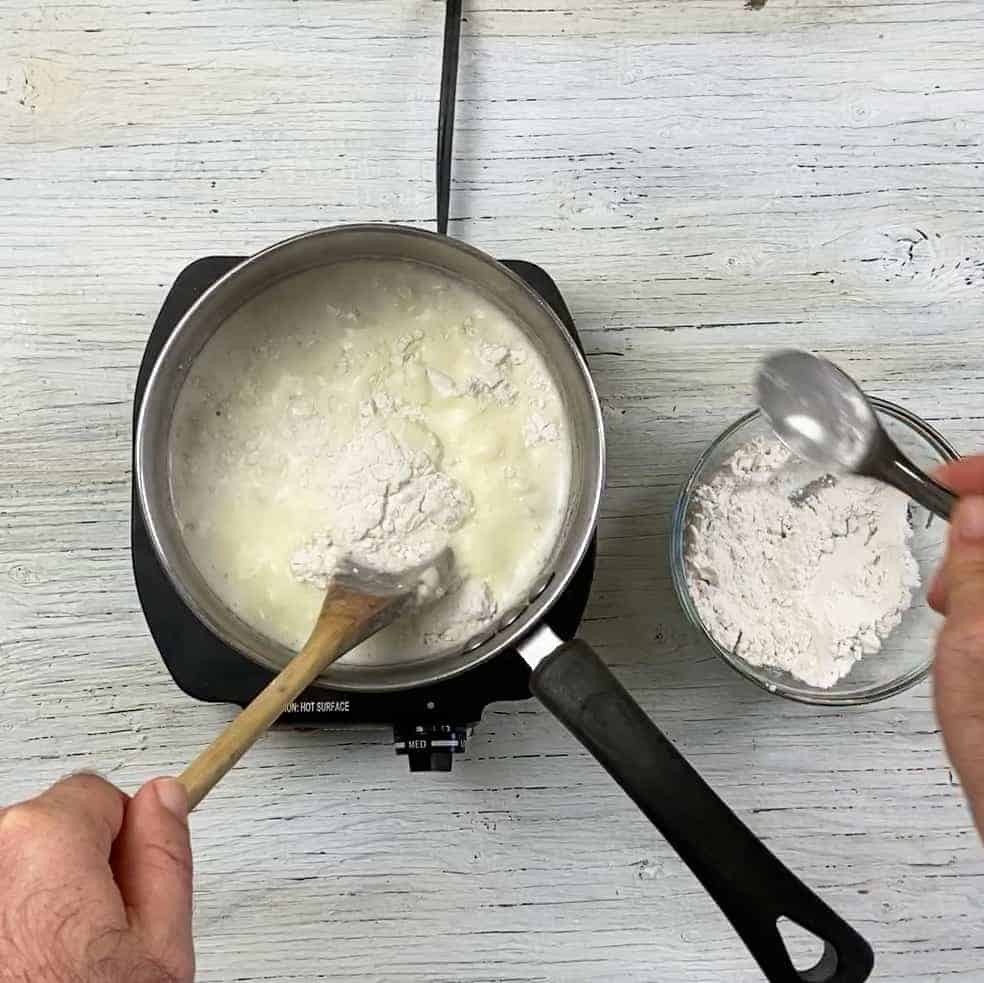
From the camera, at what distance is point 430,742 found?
685 mm

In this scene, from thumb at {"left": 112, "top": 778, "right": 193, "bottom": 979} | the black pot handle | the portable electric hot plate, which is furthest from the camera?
the portable electric hot plate

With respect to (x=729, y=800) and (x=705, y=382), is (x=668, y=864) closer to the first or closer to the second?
(x=729, y=800)

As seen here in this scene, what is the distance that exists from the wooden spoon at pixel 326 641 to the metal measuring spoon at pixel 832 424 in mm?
233

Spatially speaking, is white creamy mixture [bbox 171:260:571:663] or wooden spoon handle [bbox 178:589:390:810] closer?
wooden spoon handle [bbox 178:589:390:810]

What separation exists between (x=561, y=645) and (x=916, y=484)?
0.22m

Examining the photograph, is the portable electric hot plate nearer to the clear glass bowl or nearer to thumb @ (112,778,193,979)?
the clear glass bowl

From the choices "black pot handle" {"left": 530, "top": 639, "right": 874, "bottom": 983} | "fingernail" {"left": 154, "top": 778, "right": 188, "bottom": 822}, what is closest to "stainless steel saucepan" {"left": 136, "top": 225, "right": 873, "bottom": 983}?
"black pot handle" {"left": 530, "top": 639, "right": 874, "bottom": 983}

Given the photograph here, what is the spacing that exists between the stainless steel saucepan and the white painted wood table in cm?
17

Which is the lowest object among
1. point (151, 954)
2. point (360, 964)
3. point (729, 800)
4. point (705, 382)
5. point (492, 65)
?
point (360, 964)

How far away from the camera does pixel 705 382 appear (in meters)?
0.80

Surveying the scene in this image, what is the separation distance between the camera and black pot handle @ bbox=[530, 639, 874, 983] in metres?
0.54

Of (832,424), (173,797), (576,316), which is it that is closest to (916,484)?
(832,424)

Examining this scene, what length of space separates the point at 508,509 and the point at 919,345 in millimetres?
400

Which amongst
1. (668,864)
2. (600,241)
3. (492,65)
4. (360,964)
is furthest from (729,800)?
(492,65)
